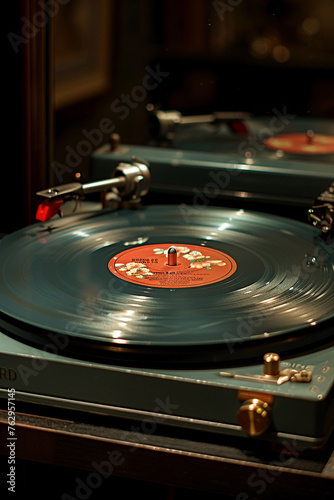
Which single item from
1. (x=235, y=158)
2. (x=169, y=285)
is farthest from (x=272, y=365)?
(x=235, y=158)

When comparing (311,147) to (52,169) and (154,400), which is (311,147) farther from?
(154,400)

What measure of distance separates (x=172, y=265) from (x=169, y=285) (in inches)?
3.7

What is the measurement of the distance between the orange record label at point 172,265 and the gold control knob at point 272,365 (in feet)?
0.79

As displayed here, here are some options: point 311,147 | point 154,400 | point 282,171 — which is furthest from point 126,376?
point 311,147

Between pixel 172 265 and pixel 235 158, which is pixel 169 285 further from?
pixel 235 158

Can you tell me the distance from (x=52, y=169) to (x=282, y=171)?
1.50 feet

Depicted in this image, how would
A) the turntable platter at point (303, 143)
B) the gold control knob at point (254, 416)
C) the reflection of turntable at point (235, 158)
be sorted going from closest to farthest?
the gold control knob at point (254, 416)
the reflection of turntable at point (235, 158)
the turntable platter at point (303, 143)

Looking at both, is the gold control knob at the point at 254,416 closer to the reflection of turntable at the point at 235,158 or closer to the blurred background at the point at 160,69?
the reflection of turntable at the point at 235,158

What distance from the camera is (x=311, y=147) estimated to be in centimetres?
172

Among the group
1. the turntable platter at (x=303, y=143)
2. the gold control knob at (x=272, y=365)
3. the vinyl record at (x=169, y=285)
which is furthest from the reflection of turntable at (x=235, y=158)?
the gold control knob at (x=272, y=365)

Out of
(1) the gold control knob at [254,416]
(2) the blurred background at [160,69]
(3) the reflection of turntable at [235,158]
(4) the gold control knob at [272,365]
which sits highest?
(2) the blurred background at [160,69]

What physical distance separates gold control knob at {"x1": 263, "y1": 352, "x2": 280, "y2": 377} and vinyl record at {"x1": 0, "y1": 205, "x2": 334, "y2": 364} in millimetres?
38

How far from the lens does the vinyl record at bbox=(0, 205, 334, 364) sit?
0.93 metres

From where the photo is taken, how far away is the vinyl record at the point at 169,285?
935mm
